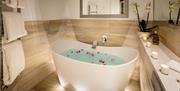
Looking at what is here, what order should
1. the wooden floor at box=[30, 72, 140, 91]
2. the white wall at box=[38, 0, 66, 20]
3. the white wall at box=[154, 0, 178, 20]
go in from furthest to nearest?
the white wall at box=[38, 0, 66, 20] < the wooden floor at box=[30, 72, 140, 91] < the white wall at box=[154, 0, 178, 20]

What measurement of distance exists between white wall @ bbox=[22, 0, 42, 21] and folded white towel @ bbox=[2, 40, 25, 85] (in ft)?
2.31

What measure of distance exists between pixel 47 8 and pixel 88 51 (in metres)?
1.38

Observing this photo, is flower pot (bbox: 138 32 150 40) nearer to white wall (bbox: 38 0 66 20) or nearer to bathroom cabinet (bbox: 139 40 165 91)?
bathroom cabinet (bbox: 139 40 165 91)

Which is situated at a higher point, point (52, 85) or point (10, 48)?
point (10, 48)

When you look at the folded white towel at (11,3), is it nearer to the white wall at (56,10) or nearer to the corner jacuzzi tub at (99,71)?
the white wall at (56,10)

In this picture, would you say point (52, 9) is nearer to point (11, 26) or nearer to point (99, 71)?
point (11, 26)

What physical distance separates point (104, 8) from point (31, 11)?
1666 millimetres

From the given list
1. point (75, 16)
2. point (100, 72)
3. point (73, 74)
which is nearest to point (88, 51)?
point (75, 16)

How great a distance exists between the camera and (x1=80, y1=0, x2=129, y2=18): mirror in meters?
3.26

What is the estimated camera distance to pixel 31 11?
106 inches

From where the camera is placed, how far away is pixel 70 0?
3.86 metres

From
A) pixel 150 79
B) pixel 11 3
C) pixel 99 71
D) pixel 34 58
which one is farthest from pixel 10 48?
pixel 150 79

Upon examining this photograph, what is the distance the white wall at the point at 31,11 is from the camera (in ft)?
8.33

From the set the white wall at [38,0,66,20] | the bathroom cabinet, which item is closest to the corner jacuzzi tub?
the bathroom cabinet
